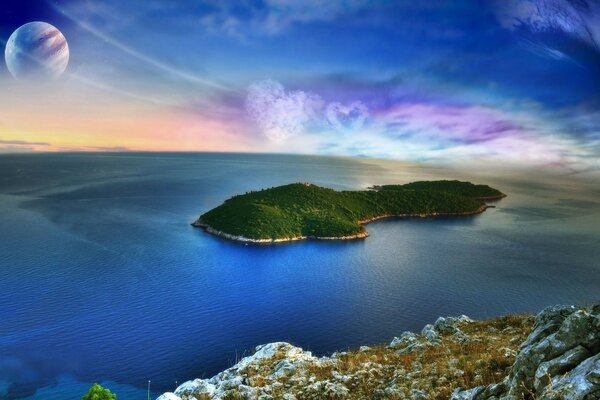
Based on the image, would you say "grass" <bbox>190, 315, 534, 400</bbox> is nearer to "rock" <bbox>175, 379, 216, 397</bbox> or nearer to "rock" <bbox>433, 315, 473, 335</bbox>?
"rock" <bbox>175, 379, 216, 397</bbox>

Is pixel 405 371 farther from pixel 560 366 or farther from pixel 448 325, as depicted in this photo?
pixel 448 325

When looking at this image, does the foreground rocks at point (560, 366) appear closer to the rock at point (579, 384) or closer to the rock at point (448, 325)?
the rock at point (579, 384)

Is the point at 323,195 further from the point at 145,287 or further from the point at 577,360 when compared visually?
the point at 577,360

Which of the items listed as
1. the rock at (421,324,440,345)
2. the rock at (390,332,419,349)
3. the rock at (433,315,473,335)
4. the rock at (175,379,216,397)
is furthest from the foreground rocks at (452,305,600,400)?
the rock at (433,315,473,335)

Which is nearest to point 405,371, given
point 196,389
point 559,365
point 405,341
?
point 405,341

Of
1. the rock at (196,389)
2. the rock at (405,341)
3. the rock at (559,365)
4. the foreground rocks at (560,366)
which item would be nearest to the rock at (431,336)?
the rock at (405,341)

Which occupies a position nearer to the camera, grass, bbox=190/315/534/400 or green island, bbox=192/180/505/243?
grass, bbox=190/315/534/400
